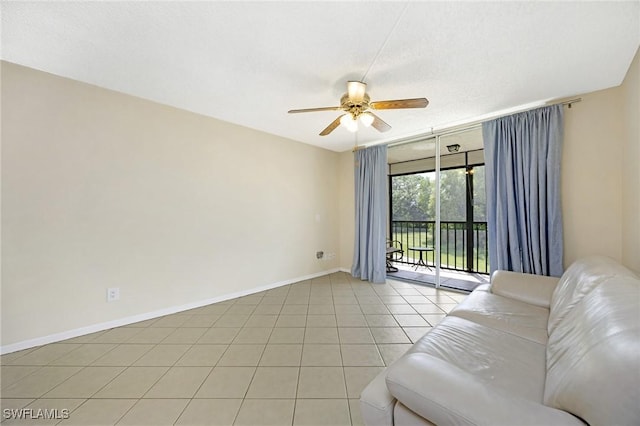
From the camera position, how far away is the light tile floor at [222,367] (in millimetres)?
1344

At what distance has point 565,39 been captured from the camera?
1.65 m

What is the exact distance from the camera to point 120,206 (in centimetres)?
237

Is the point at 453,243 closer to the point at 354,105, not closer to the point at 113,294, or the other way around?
the point at 354,105

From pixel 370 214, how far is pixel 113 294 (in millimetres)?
3459

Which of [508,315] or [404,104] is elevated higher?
[404,104]

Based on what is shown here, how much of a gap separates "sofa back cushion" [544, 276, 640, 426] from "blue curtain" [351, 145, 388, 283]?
9.03 feet

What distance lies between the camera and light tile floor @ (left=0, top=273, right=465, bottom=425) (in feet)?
4.41

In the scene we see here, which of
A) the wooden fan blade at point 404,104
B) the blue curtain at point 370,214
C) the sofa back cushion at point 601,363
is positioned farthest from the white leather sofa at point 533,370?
the blue curtain at point 370,214

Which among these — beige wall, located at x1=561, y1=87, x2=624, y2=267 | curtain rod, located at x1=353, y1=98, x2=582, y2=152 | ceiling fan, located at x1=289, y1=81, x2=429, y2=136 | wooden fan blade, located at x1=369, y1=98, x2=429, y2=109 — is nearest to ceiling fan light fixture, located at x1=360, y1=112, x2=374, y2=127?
ceiling fan, located at x1=289, y1=81, x2=429, y2=136

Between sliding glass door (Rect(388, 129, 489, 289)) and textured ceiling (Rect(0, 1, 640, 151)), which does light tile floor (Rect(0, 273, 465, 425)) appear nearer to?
sliding glass door (Rect(388, 129, 489, 289))

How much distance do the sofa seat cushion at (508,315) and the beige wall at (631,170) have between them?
89 cm

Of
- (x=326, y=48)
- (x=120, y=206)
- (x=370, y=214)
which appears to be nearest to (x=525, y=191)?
(x=370, y=214)

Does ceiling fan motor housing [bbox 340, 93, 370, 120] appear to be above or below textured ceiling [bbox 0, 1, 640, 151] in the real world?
below

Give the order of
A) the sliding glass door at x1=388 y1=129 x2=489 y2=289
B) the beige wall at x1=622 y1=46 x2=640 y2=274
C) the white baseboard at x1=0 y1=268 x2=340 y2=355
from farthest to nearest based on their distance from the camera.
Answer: the sliding glass door at x1=388 y1=129 x2=489 y2=289, the white baseboard at x1=0 y1=268 x2=340 y2=355, the beige wall at x1=622 y1=46 x2=640 y2=274
